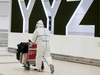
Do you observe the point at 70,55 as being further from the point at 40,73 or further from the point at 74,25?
the point at 40,73

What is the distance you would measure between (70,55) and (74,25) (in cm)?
163

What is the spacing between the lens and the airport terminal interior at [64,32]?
313 inches

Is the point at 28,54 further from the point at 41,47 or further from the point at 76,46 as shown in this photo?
the point at 76,46

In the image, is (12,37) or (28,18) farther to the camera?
(12,37)

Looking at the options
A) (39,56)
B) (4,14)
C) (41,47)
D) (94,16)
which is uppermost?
(4,14)

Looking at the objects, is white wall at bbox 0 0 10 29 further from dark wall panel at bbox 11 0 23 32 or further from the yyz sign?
the yyz sign

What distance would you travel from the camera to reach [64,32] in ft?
32.7

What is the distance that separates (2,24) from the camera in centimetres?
1725

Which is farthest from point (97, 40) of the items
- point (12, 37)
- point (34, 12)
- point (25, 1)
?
point (12, 37)

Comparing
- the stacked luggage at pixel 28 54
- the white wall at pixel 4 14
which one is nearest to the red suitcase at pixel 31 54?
the stacked luggage at pixel 28 54

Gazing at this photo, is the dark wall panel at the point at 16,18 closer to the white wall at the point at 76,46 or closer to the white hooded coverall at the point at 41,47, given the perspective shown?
the white wall at the point at 76,46

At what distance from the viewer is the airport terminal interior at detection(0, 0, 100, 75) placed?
7.94 m

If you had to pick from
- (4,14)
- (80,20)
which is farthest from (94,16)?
(4,14)

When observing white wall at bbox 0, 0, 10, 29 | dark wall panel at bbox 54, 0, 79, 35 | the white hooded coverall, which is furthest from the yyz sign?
white wall at bbox 0, 0, 10, 29
